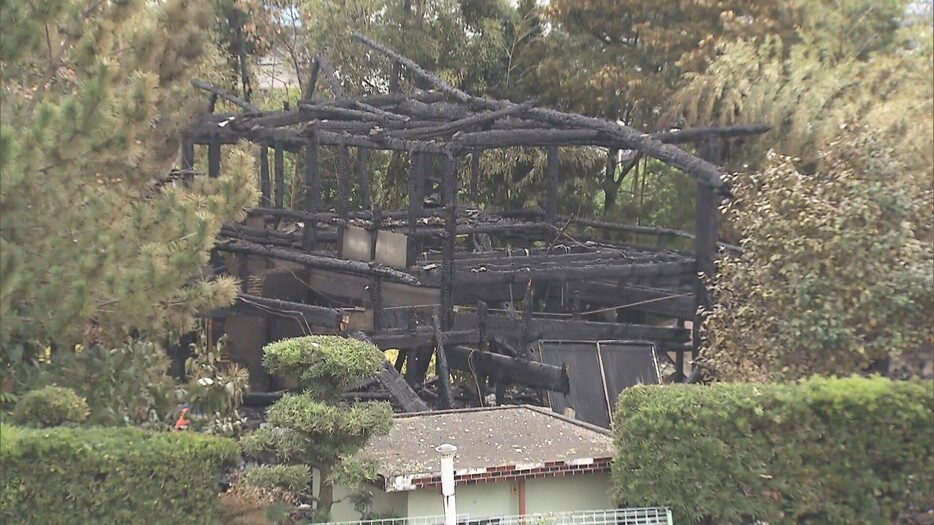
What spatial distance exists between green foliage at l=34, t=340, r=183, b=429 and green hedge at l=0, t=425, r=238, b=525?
763 millimetres

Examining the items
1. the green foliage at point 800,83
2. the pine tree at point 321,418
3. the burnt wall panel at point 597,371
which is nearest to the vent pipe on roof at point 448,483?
the pine tree at point 321,418

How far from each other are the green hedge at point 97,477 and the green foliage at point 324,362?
737 millimetres

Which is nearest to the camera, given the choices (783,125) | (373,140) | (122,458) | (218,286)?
(122,458)

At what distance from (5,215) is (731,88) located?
41.1ft

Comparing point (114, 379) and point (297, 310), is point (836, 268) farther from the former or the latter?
point (297, 310)

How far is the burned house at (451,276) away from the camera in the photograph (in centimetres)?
955

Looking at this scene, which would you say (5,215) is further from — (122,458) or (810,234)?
(810,234)

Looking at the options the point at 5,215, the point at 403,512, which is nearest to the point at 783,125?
the point at 403,512

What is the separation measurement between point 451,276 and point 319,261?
166 cm

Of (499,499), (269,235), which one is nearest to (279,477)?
(499,499)

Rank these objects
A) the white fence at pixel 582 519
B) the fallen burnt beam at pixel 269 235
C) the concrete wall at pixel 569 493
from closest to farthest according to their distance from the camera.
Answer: the white fence at pixel 582 519 → the concrete wall at pixel 569 493 → the fallen burnt beam at pixel 269 235

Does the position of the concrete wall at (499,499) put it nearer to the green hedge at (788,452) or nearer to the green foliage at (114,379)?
the green hedge at (788,452)

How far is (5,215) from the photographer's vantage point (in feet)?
18.1

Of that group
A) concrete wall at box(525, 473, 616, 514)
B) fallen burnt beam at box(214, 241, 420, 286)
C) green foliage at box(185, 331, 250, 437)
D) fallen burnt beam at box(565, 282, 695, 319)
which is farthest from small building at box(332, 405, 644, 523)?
fallen burnt beam at box(565, 282, 695, 319)
